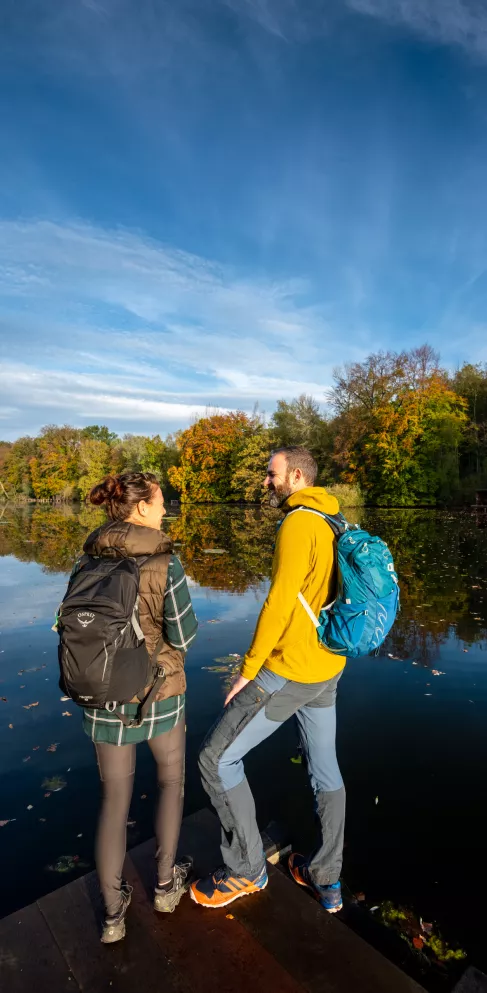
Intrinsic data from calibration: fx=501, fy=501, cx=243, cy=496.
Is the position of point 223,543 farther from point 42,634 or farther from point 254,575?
point 42,634

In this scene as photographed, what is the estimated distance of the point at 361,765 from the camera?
4215mm

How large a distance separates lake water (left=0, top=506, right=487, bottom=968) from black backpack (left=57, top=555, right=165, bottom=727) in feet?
6.04

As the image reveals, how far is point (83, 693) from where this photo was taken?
1.97 meters

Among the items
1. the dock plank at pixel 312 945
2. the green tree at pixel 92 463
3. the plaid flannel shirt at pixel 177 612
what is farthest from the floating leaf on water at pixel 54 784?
the green tree at pixel 92 463

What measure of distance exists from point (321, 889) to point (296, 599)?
1499mm

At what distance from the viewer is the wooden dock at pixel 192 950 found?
6.63ft

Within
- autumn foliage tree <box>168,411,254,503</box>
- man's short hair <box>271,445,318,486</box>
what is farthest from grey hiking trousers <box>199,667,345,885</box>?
autumn foliage tree <box>168,411,254,503</box>

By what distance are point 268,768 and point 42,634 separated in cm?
534

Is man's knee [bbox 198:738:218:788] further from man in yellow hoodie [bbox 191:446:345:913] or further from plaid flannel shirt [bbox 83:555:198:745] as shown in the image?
plaid flannel shirt [bbox 83:555:198:745]

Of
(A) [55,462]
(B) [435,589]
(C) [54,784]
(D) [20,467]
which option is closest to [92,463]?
(A) [55,462]

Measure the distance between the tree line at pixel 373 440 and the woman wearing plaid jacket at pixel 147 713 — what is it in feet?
92.0

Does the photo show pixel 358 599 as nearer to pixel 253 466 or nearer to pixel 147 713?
pixel 147 713

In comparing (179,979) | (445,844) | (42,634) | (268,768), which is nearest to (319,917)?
(179,979)

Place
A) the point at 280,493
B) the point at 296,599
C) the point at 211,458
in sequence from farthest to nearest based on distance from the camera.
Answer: the point at 211,458
the point at 280,493
the point at 296,599
